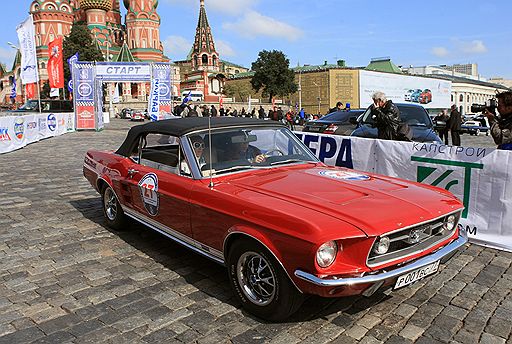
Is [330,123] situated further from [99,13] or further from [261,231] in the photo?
[99,13]

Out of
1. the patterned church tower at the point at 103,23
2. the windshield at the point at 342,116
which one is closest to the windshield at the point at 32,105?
the windshield at the point at 342,116

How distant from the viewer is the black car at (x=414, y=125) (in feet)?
30.5

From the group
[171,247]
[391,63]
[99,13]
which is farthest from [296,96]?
[171,247]

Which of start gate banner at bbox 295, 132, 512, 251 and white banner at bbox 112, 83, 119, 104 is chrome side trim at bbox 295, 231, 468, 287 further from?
white banner at bbox 112, 83, 119, 104

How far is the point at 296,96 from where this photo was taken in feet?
305

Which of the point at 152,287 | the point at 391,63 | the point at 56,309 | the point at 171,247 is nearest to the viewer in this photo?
the point at 56,309

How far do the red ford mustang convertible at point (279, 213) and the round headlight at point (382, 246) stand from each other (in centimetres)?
1

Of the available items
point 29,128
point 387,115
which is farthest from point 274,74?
point 387,115

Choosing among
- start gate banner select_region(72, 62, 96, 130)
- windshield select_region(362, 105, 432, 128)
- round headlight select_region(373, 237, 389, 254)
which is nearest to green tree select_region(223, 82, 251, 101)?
start gate banner select_region(72, 62, 96, 130)

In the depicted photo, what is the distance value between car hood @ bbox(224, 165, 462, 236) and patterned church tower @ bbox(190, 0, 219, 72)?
102m

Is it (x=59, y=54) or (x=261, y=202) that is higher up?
(x=59, y=54)

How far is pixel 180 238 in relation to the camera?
4266 mm

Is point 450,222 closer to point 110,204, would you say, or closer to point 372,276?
point 372,276

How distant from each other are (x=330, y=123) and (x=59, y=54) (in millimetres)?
23002
